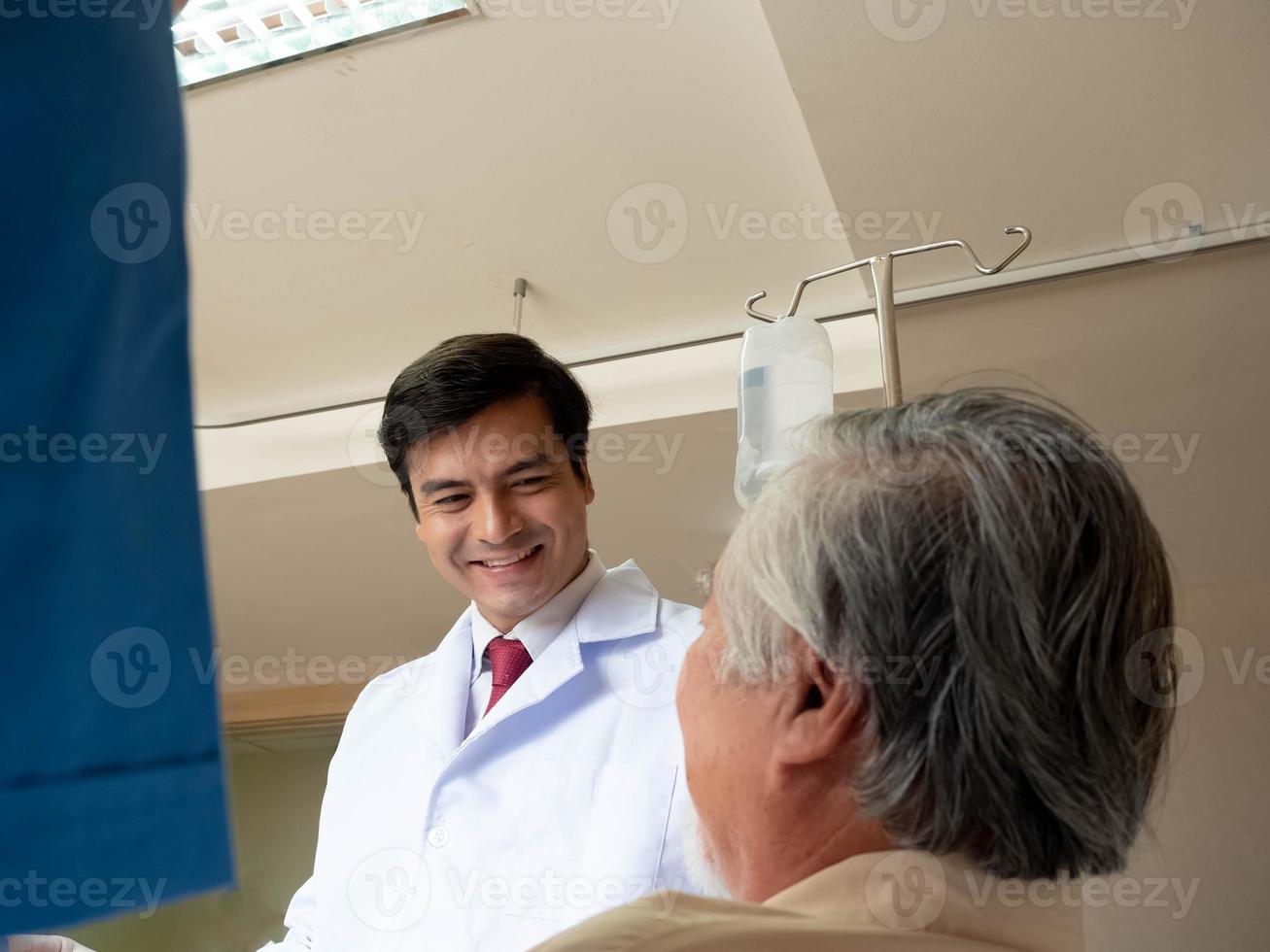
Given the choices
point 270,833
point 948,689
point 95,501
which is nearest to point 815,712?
point 948,689

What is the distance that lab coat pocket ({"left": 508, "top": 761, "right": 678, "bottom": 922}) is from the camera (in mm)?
1329

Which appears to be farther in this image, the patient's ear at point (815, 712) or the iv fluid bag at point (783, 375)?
the iv fluid bag at point (783, 375)

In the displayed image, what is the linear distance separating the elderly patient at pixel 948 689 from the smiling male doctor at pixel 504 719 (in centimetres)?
66

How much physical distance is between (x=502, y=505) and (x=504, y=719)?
0.29m

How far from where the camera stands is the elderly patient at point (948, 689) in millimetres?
681

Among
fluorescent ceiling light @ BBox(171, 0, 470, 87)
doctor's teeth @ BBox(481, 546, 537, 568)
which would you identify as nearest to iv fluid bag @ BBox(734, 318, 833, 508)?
doctor's teeth @ BBox(481, 546, 537, 568)

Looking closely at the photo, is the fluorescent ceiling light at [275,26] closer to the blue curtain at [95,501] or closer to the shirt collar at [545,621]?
the shirt collar at [545,621]

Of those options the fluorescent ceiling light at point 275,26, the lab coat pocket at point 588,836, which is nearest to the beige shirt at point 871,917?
the lab coat pocket at point 588,836

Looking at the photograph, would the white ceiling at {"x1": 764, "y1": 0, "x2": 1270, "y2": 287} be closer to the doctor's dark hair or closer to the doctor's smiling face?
the doctor's dark hair

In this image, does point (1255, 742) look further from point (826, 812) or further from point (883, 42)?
point (826, 812)

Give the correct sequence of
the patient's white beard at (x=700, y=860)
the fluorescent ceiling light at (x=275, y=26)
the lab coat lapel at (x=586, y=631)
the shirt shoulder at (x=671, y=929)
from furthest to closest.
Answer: the fluorescent ceiling light at (x=275, y=26)
the lab coat lapel at (x=586, y=631)
the patient's white beard at (x=700, y=860)
the shirt shoulder at (x=671, y=929)

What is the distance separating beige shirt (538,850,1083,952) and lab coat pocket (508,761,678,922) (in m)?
0.67

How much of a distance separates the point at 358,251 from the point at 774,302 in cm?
108

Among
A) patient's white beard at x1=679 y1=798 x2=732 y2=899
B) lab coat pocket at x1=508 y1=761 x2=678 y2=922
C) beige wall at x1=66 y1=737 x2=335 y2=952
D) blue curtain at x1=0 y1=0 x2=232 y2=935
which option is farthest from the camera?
beige wall at x1=66 y1=737 x2=335 y2=952
